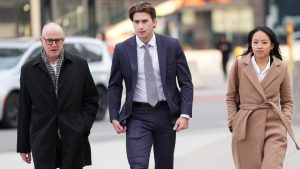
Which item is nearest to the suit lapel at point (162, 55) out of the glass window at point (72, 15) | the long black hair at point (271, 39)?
the long black hair at point (271, 39)

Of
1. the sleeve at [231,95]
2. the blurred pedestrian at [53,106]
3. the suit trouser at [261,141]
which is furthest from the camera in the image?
the sleeve at [231,95]

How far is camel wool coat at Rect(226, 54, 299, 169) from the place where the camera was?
707 centimetres

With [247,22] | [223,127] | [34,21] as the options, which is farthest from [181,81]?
[247,22]

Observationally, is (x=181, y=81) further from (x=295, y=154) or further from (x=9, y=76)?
(x=9, y=76)

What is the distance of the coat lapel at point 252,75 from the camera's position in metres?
7.08

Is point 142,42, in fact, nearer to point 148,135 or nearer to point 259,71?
point 148,135

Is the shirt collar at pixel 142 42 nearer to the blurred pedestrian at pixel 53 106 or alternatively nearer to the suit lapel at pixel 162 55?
the suit lapel at pixel 162 55

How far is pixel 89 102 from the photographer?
6.87 m

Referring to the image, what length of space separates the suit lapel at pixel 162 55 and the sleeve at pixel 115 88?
1.01 ft

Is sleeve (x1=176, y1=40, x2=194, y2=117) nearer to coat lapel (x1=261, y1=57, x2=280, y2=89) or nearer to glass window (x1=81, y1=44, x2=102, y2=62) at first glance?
coat lapel (x1=261, y1=57, x2=280, y2=89)

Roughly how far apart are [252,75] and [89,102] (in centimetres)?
125

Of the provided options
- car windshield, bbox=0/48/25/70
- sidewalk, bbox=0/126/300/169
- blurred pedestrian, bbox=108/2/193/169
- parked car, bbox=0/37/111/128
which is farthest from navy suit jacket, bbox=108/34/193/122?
car windshield, bbox=0/48/25/70

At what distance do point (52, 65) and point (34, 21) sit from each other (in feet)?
89.4

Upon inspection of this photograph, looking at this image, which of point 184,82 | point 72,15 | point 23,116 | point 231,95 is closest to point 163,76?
point 184,82
